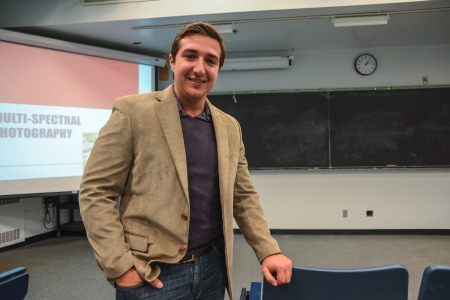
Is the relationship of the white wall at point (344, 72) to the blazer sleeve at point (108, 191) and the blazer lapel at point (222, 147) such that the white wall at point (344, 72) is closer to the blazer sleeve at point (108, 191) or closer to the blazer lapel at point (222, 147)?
the blazer lapel at point (222, 147)

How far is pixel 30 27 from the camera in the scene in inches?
149

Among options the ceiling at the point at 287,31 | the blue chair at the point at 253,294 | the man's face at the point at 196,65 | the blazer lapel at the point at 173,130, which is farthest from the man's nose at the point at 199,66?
the ceiling at the point at 287,31

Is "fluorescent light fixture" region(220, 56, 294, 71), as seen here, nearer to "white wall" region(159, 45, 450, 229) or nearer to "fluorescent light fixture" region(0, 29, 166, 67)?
"white wall" region(159, 45, 450, 229)

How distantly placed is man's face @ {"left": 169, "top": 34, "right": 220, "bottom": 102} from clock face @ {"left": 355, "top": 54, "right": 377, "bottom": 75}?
4271mm

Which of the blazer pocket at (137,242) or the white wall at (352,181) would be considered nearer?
the blazer pocket at (137,242)

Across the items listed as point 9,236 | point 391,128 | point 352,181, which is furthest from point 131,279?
point 391,128

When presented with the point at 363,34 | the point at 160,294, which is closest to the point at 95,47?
the point at 363,34

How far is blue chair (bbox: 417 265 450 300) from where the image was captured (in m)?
0.97

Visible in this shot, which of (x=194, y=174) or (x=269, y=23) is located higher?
(x=269, y=23)

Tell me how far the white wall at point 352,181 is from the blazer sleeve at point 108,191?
4039 millimetres

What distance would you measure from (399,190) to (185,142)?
456cm

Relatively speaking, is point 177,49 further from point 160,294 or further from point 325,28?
point 325,28

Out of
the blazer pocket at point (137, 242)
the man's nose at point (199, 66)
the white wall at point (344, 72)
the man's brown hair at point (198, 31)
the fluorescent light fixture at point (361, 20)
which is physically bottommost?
the blazer pocket at point (137, 242)

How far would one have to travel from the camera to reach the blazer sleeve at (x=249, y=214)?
3.65 ft
